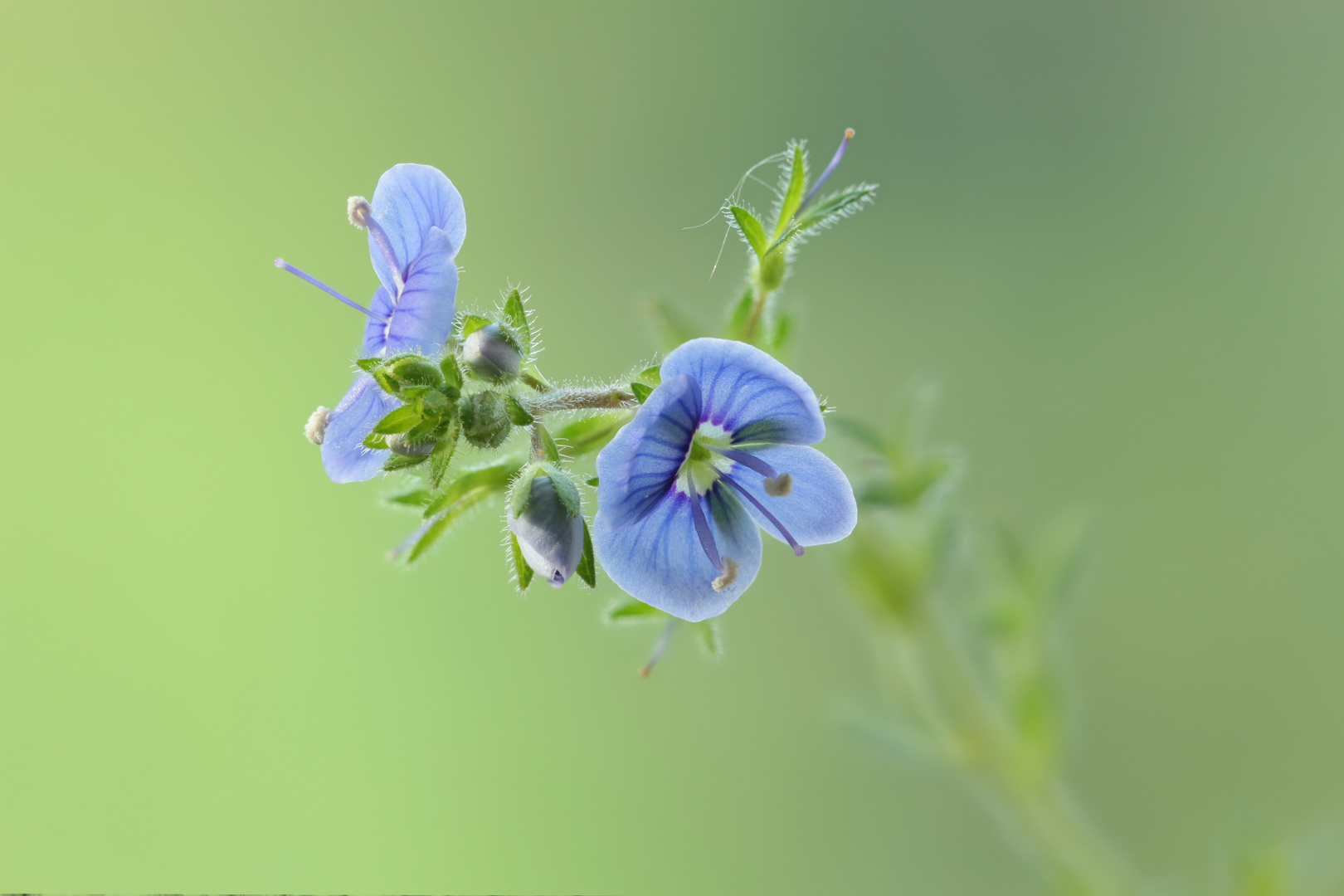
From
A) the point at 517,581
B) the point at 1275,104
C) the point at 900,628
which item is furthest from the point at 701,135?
the point at 517,581

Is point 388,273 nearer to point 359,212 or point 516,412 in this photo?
point 359,212

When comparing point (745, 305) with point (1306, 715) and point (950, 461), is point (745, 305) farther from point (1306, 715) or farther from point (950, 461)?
point (1306, 715)

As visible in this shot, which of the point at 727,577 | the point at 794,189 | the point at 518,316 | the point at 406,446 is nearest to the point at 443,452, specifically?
the point at 406,446

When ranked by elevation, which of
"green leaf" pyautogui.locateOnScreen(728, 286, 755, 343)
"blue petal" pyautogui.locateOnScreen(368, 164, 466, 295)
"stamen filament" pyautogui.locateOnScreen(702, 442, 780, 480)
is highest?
"green leaf" pyautogui.locateOnScreen(728, 286, 755, 343)

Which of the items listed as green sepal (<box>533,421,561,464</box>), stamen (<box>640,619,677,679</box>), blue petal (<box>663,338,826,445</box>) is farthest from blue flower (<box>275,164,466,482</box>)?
stamen (<box>640,619,677,679</box>)

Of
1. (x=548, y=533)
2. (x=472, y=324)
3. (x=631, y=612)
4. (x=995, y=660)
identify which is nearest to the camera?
(x=548, y=533)

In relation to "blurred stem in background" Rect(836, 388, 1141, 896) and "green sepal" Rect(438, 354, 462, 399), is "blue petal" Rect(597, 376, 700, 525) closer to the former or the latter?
"green sepal" Rect(438, 354, 462, 399)
